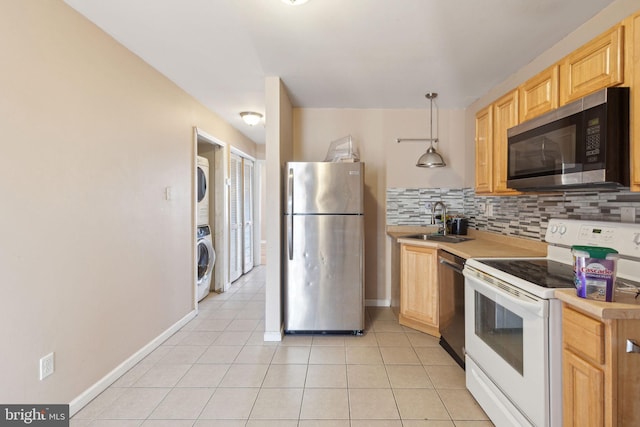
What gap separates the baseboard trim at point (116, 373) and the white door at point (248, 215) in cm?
243

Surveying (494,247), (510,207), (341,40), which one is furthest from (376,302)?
(341,40)

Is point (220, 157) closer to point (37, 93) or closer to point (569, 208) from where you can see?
point (37, 93)

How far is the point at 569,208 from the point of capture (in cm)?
202

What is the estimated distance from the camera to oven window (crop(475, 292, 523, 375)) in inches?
56.6

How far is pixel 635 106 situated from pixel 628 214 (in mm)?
648

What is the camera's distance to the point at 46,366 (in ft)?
5.17

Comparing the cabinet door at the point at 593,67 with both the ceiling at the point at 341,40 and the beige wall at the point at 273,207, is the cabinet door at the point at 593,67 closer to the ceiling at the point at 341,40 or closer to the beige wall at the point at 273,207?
the ceiling at the point at 341,40

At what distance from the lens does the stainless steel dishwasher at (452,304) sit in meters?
2.19

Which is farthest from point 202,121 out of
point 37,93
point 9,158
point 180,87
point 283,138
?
point 9,158

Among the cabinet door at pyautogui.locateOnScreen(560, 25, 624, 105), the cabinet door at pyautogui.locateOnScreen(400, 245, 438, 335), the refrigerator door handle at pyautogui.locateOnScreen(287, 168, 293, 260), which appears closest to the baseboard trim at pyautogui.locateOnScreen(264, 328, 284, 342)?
the refrigerator door handle at pyautogui.locateOnScreen(287, 168, 293, 260)

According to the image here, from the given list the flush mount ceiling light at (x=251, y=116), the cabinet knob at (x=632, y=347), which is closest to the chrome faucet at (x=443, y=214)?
the cabinet knob at (x=632, y=347)

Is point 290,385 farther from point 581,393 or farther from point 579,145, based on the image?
point 579,145

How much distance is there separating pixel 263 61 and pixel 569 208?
8.08 ft

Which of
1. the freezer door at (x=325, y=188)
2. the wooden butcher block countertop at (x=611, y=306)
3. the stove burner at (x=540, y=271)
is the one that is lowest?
the wooden butcher block countertop at (x=611, y=306)
